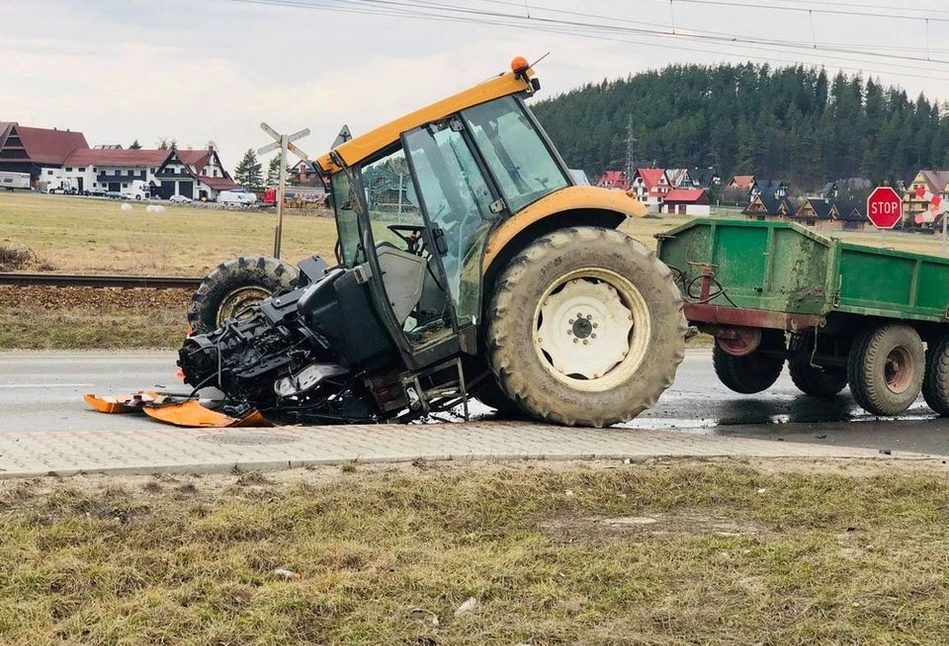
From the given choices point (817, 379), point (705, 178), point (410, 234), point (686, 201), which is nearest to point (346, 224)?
point (410, 234)

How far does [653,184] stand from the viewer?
4621 inches

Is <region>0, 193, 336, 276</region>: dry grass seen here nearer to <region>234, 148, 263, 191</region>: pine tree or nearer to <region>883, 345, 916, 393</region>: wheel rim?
<region>883, 345, 916, 393</region>: wheel rim

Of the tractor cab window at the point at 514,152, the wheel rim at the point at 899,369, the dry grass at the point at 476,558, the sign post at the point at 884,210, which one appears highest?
the sign post at the point at 884,210

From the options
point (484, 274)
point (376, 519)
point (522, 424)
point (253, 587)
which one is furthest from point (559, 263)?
point (253, 587)

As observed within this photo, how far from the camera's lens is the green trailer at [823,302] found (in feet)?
35.6

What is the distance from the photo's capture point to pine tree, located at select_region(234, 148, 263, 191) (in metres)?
137

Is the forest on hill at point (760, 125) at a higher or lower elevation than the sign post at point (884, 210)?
higher

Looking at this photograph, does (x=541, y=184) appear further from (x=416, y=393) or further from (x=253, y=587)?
(x=253, y=587)

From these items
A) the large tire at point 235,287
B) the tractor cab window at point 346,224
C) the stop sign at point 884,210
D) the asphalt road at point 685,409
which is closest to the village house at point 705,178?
the stop sign at point 884,210

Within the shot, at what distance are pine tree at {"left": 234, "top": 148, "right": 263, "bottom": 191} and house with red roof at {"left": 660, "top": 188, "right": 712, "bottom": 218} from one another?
49974mm

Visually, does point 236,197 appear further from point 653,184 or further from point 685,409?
point 685,409

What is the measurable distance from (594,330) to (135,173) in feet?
403

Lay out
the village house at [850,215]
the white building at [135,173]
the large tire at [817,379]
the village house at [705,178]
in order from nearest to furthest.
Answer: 1. the large tire at [817,379]
2. the village house at [850,215]
3. the village house at [705,178]
4. the white building at [135,173]

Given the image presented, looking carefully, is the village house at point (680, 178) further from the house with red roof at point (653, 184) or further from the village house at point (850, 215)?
the village house at point (850, 215)
